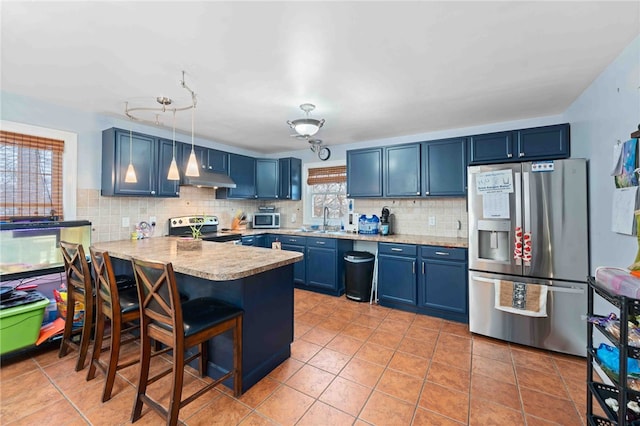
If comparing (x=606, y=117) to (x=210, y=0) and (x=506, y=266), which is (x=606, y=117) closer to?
(x=506, y=266)

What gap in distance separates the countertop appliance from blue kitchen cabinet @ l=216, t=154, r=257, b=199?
0.47m

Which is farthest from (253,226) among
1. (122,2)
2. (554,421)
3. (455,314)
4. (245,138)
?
(554,421)

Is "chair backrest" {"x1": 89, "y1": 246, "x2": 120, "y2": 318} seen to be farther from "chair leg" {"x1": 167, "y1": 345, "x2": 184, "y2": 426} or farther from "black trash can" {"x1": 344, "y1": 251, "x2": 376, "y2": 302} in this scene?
"black trash can" {"x1": 344, "y1": 251, "x2": 376, "y2": 302}

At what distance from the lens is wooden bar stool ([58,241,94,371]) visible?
2033 mm

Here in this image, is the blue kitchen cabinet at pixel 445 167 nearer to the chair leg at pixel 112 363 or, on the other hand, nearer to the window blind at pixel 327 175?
the window blind at pixel 327 175

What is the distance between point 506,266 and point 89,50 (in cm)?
382

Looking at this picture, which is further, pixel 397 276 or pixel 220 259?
pixel 397 276

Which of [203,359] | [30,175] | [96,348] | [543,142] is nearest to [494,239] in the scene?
[543,142]

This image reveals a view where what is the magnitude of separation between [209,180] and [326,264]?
Answer: 2049 mm

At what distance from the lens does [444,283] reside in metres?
3.10

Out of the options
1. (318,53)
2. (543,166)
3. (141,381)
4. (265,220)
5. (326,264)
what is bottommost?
(141,381)

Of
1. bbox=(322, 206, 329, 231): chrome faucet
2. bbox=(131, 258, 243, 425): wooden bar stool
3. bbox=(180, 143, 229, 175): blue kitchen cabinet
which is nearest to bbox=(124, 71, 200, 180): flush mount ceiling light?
bbox=(180, 143, 229, 175): blue kitchen cabinet

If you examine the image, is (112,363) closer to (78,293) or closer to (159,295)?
(159,295)

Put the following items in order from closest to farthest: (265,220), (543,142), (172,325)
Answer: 1. (172,325)
2. (543,142)
3. (265,220)
